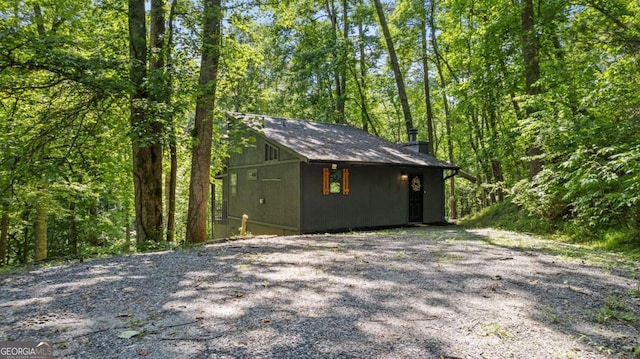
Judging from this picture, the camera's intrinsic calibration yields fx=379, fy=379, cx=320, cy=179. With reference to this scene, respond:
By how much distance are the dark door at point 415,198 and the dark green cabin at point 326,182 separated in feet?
0.11

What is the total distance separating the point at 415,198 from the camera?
13.5m

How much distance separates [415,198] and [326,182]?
159 inches

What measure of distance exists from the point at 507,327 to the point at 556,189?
659 cm

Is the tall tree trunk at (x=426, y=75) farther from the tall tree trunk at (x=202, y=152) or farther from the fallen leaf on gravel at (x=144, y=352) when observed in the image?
the fallen leaf on gravel at (x=144, y=352)

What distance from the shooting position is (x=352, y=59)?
19.3 m

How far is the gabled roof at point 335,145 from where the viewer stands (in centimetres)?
1101

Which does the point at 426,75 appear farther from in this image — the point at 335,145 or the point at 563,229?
the point at 563,229

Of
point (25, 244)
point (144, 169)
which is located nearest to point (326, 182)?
point (144, 169)

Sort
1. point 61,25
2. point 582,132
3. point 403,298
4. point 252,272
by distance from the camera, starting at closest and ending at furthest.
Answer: point 403,298 → point 252,272 → point 582,132 → point 61,25

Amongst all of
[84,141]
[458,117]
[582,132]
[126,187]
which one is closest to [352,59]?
[458,117]

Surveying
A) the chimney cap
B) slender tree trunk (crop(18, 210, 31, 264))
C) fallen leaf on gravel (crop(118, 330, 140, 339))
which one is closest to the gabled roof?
the chimney cap

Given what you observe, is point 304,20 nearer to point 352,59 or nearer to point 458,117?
point 352,59

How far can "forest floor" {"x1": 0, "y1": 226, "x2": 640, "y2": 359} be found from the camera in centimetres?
258

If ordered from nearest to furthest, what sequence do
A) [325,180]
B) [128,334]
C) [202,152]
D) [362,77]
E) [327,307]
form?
[128,334] → [327,307] → [202,152] → [325,180] → [362,77]
